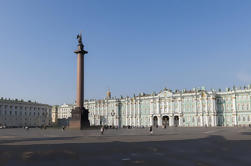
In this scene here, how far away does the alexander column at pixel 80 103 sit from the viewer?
4512 cm

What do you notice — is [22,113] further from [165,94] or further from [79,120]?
[79,120]

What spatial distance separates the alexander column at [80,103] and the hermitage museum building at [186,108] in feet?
111

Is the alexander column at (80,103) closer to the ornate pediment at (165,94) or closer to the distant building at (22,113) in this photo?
the ornate pediment at (165,94)

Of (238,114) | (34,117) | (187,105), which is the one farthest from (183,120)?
(34,117)

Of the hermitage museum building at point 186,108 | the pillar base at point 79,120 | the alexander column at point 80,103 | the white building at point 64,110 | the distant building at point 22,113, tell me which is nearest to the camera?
the pillar base at point 79,120

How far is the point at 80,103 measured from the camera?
4619cm

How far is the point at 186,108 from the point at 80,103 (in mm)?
59975

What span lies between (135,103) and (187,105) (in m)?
24.0

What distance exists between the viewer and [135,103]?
365 feet

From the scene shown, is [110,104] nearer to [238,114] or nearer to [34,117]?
[34,117]

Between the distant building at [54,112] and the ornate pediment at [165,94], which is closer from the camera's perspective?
the ornate pediment at [165,94]

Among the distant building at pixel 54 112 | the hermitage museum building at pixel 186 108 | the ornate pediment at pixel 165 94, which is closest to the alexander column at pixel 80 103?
the hermitage museum building at pixel 186 108

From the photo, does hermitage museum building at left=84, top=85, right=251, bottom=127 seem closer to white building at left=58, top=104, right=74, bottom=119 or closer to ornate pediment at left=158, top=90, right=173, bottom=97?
ornate pediment at left=158, top=90, right=173, bottom=97

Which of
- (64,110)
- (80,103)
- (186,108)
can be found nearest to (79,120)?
(80,103)
